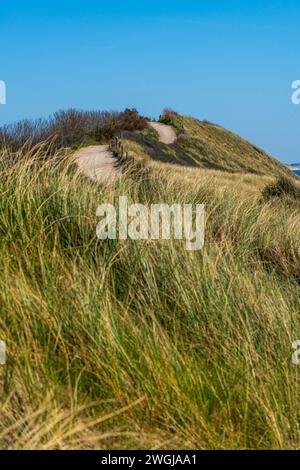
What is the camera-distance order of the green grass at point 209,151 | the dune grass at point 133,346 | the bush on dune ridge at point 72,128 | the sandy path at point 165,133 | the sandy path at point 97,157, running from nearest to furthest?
the dune grass at point 133,346, the bush on dune ridge at point 72,128, the sandy path at point 97,157, the green grass at point 209,151, the sandy path at point 165,133

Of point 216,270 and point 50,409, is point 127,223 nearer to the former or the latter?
point 216,270

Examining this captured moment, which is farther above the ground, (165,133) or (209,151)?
(165,133)

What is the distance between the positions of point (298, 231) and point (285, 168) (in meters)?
54.8

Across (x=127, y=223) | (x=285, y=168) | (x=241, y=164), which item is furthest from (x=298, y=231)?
(x=285, y=168)

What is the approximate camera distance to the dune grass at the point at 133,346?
303 cm

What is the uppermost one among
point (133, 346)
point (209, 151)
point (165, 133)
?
point (165, 133)

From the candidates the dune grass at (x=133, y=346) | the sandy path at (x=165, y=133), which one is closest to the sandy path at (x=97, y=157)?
the dune grass at (x=133, y=346)

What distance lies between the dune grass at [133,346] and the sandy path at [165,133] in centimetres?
3262

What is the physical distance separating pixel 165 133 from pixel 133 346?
126 feet

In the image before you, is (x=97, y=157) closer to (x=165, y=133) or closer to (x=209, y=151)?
(x=165, y=133)

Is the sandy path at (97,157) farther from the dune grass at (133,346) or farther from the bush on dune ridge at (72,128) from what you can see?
the dune grass at (133,346)

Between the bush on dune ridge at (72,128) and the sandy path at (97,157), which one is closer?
the bush on dune ridge at (72,128)

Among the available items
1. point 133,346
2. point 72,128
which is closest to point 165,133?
point 72,128

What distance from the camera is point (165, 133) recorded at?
41281 millimetres
